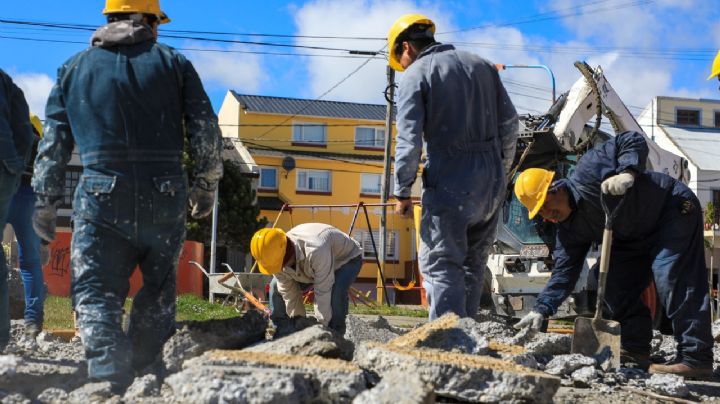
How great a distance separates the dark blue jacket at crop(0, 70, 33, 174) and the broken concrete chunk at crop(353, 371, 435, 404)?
3.11m

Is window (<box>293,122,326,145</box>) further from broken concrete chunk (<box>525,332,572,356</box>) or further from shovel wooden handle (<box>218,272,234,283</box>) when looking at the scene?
broken concrete chunk (<box>525,332,572,356</box>)

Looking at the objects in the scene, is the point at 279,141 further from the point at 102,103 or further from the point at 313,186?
the point at 102,103

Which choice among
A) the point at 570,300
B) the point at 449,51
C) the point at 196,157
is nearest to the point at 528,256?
the point at 570,300

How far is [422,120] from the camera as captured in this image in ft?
18.3

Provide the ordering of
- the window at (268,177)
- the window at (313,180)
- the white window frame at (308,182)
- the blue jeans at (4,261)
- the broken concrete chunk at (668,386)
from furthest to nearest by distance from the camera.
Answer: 1. the window at (313,180)
2. the white window frame at (308,182)
3. the window at (268,177)
4. the blue jeans at (4,261)
5. the broken concrete chunk at (668,386)

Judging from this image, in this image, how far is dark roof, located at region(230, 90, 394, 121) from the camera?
155ft

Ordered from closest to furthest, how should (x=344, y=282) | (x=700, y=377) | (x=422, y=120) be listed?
(x=422, y=120)
(x=700, y=377)
(x=344, y=282)

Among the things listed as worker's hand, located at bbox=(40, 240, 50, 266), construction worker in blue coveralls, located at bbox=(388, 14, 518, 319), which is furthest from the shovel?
worker's hand, located at bbox=(40, 240, 50, 266)

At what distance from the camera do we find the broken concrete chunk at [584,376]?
535cm

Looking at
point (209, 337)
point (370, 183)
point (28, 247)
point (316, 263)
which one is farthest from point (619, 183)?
point (370, 183)

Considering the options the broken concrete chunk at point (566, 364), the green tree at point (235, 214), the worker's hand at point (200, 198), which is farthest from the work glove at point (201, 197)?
the green tree at point (235, 214)

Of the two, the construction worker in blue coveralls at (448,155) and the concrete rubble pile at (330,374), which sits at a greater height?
the construction worker in blue coveralls at (448,155)

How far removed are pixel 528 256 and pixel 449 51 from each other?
26.2ft

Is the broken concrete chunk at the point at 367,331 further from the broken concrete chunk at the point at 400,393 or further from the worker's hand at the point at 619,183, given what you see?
the broken concrete chunk at the point at 400,393
